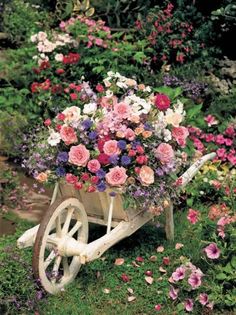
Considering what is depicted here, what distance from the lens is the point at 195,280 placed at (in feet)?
13.8

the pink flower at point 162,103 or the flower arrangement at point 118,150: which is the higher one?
the pink flower at point 162,103

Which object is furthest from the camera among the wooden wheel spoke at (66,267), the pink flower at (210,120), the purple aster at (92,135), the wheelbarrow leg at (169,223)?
the pink flower at (210,120)

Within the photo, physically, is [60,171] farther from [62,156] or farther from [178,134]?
[178,134]

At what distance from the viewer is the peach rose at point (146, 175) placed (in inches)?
165

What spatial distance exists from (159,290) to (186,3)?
12.5 feet

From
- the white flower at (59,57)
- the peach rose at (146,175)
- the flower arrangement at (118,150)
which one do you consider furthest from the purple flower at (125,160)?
the white flower at (59,57)

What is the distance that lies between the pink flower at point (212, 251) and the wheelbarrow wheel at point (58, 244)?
0.76 m

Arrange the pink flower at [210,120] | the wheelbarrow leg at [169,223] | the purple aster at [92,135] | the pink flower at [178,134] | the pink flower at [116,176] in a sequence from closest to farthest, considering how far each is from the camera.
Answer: the pink flower at [116,176] < the purple aster at [92,135] < the pink flower at [178,134] < the wheelbarrow leg at [169,223] < the pink flower at [210,120]

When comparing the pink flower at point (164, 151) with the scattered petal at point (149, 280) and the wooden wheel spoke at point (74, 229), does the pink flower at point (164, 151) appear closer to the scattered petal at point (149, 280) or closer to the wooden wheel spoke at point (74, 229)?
the wooden wheel spoke at point (74, 229)

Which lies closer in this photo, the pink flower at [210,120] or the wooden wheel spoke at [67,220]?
the wooden wheel spoke at [67,220]

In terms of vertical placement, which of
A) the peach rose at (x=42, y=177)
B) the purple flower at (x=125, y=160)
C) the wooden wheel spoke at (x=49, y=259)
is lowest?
the wooden wheel spoke at (x=49, y=259)

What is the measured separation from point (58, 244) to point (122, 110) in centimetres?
89

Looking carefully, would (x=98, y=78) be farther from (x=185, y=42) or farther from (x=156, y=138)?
(x=156, y=138)

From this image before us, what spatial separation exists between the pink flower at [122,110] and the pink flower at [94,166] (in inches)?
12.8
